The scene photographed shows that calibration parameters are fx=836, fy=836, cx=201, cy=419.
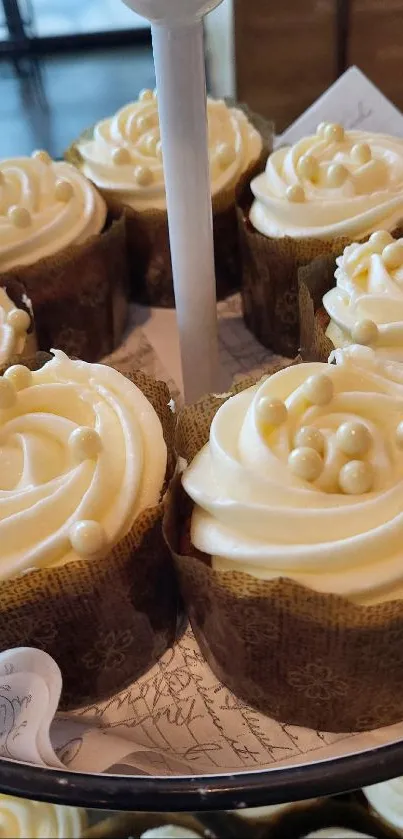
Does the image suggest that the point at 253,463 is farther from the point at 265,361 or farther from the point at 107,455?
the point at 265,361

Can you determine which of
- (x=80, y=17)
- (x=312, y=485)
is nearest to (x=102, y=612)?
(x=312, y=485)

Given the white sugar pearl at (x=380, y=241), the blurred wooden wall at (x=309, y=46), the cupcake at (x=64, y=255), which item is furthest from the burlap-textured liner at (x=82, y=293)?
the blurred wooden wall at (x=309, y=46)

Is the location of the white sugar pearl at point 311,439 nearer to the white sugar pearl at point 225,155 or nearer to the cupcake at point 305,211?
the cupcake at point 305,211

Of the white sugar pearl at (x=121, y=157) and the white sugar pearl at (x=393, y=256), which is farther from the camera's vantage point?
the white sugar pearl at (x=121, y=157)

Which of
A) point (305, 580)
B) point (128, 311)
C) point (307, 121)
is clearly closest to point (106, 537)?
point (305, 580)

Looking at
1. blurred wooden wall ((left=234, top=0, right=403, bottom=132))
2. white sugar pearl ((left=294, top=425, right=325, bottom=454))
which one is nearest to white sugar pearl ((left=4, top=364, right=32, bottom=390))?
white sugar pearl ((left=294, top=425, right=325, bottom=454))

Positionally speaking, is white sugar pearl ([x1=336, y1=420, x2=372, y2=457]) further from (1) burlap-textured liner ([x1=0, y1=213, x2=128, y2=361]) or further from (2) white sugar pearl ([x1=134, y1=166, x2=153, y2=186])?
(2) white sugar pearl ([x1=134, y1=166, x2=153, y2=186])
